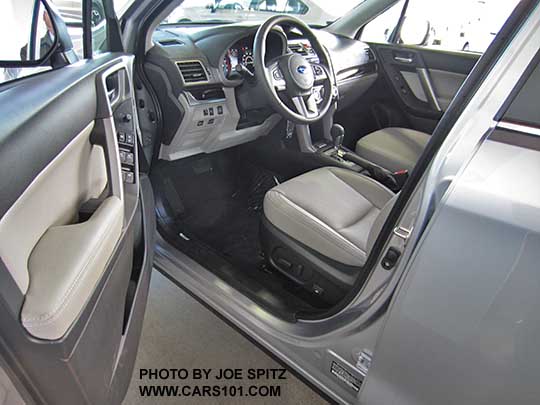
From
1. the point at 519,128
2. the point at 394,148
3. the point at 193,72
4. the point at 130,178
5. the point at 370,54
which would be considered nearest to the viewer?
the point at 519,128

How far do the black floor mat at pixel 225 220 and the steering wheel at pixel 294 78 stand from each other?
1.55ft

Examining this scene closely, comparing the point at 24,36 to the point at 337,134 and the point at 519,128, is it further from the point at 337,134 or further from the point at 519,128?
the point at 337,134

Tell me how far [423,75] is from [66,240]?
6.80ft

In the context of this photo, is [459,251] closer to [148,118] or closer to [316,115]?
[316,115]

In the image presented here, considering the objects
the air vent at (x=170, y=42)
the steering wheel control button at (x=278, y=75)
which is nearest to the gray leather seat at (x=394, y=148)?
the steering wheel control button at (x=278, y=75)

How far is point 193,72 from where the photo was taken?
1473 millimetres

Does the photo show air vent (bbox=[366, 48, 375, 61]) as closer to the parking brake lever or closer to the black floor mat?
the parking brake lever

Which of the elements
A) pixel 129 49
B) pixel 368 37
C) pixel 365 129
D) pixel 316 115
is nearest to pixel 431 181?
pixel 316 115

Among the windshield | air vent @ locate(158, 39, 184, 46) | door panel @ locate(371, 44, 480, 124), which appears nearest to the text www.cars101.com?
air vent @ locate(158, 39, 184, 46)

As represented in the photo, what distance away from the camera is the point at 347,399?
976 millimetres

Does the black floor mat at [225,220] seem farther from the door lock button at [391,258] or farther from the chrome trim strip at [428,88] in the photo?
the chrome trim strip at [428,88]

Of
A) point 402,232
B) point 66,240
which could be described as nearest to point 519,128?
point 402,232

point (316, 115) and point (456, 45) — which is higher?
point (456, 45)

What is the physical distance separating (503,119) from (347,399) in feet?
2.53
